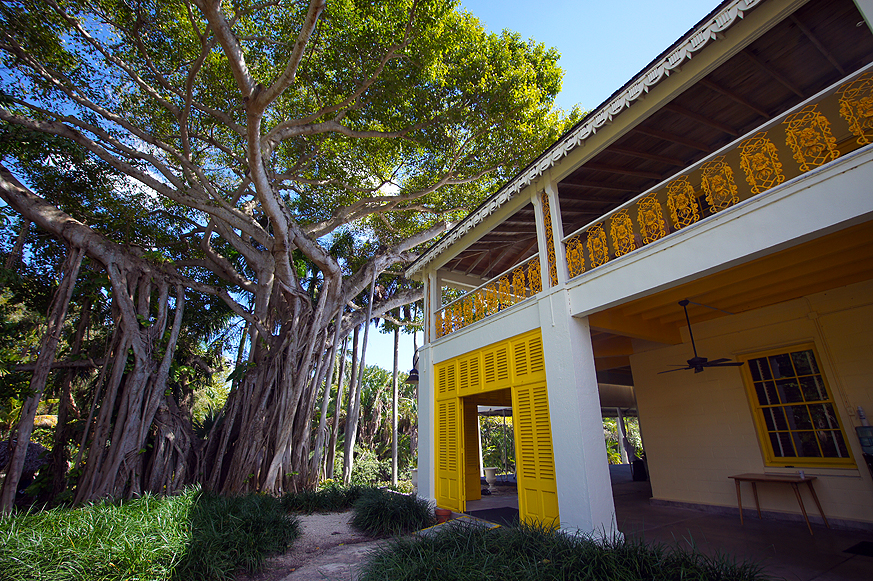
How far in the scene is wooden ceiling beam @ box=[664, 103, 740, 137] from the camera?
4891 mm

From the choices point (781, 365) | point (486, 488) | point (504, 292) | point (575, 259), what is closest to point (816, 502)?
point (781, 365)

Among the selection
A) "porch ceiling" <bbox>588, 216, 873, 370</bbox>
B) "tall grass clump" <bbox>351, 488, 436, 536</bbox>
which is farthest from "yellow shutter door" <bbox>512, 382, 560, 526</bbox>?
"tall grass clump" <bbox>351, 488, 436, 536</bbox>

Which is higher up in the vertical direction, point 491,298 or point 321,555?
point 491,298

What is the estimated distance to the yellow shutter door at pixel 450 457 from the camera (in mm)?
6230

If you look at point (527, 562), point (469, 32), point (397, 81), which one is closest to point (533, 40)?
point (469, 32)

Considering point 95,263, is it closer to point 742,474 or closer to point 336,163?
point 336,163

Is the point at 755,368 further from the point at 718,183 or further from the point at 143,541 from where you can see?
the point at 143,541

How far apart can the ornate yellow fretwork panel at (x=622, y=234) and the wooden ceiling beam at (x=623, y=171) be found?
126cm

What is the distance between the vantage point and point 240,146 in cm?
1079

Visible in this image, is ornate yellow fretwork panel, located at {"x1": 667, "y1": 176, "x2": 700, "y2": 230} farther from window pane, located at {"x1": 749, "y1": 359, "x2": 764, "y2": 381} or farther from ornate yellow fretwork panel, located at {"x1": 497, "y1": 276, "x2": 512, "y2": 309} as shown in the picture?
window pane, located at {"x1": 749, "y1": 359, "x2": 764, "y2": 381}

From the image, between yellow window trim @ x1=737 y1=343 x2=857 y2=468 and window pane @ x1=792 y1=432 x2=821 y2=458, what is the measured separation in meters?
0.05

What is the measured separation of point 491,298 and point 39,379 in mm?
7445

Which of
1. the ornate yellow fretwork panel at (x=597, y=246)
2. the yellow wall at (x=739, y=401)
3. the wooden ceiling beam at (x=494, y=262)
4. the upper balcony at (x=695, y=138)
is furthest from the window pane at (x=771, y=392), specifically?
the wooden ceiling beam at (x=494, y=262)

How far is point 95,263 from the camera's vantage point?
845 cm
